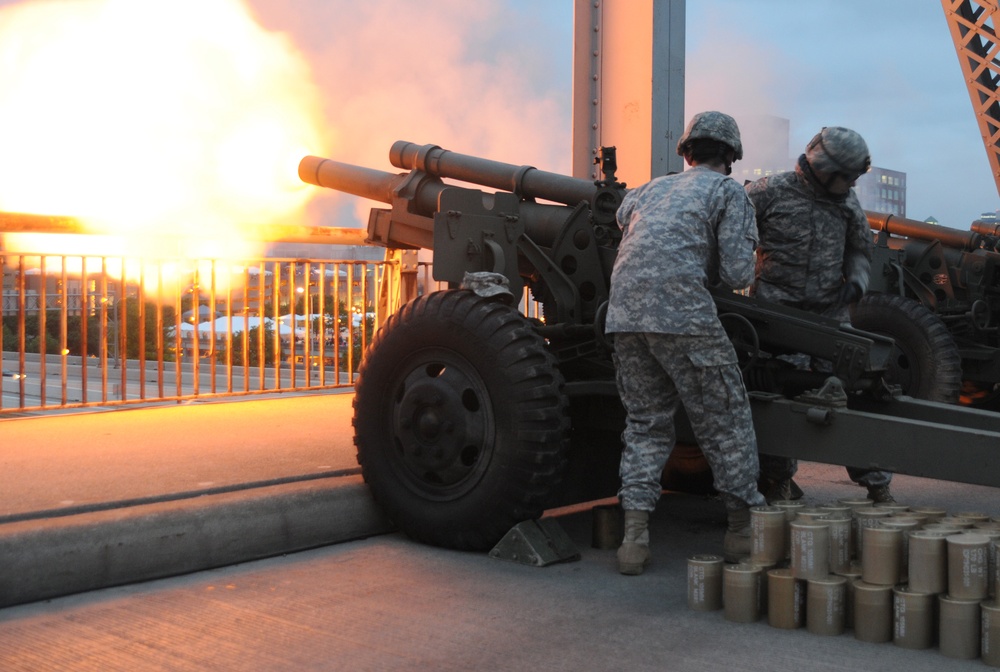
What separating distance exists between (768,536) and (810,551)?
0.76 ft

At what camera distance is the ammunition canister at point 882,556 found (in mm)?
3594

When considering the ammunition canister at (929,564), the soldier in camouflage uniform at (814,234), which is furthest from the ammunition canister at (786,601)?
the soldier in camouflage uniform at (814,234)

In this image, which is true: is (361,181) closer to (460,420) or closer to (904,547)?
(460,420)

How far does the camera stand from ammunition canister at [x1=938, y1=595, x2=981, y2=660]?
3.35 metres

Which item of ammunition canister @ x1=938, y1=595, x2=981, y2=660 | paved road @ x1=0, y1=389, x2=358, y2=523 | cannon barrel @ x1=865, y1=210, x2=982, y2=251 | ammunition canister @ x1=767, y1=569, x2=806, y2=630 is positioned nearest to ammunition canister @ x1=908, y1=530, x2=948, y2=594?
ammunition canister @ x1=938, y1=595, x2=981, y2=660

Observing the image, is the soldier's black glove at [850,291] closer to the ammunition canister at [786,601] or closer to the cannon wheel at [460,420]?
the cannon wheel at [460,420]

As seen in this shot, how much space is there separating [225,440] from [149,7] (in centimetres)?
573

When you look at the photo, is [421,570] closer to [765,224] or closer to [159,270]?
[765,224]

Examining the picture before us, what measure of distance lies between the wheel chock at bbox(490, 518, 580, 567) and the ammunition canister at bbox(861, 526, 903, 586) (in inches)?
49.8

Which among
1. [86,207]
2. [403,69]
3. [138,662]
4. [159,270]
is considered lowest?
[138,662]

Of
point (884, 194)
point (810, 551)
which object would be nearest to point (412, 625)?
point (810, 551)

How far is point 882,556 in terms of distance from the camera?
359 cm

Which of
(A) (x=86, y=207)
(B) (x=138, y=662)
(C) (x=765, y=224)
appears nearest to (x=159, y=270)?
(A) (x=86, y=207)

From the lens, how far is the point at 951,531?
12.0 ft
